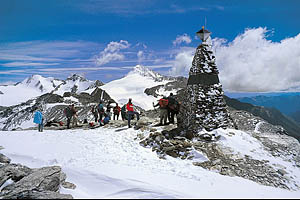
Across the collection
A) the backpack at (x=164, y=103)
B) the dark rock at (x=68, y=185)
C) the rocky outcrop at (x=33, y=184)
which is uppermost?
the backpack at (x=164, y=103)

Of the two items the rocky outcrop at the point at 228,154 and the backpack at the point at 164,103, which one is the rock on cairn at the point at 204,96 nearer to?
the rocky outcrop at the point at 228,154

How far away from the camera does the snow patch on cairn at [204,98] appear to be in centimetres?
1315

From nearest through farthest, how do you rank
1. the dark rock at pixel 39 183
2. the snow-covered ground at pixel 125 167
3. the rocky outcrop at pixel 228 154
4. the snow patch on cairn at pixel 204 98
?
the dark rock at pixel 39 183 < the snow-covered ground at pixel 125 167 < the rocky outcrop at pixel 228 154 < the snow patch on cairn at pixel 204 98

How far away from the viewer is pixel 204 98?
1344 cm

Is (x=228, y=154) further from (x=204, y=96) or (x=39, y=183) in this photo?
(x=39, y=183)

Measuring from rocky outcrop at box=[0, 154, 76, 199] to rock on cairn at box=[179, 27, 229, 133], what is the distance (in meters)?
9.06

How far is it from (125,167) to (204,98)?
7567mm

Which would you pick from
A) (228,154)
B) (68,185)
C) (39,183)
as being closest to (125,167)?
(68,185)

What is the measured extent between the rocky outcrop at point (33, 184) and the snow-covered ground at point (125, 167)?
0.54 metres

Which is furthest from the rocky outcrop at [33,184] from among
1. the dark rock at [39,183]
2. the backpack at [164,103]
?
the backpack at [164,103]

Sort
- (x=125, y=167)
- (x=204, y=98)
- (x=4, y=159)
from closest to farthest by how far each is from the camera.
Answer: (x=125, y=167)
(x=4, y=159)
(x=204, y=98)

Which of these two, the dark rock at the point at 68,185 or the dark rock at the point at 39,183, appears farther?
the dark rock at the point at 68,185

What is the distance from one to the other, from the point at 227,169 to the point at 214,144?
2409 mm

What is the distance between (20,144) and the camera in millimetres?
12867
